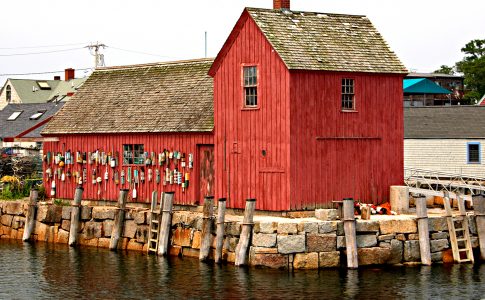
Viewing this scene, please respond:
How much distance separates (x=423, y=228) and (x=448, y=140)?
17.7 meters

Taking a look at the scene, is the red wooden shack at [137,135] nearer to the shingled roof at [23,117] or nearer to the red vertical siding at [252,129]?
the red vertical siding at [252,129]

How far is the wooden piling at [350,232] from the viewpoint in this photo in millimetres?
30375

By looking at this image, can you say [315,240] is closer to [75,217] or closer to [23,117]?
[75,217]

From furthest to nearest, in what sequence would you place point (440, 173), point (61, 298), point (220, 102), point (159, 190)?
point (440, 173), point (159, 190), point (220, 102), point (61, 298)

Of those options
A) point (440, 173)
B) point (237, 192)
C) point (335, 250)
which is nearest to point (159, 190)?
point (237, 192)

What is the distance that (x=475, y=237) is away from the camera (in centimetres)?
3300

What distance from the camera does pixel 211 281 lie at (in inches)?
1157

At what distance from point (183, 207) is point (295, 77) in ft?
24.0

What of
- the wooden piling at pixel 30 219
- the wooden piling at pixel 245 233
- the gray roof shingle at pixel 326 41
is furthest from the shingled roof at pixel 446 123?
the wooden piling at pixel 245 233

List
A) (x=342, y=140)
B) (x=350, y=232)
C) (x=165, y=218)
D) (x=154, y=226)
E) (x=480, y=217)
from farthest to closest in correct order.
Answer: (x=154, y=226) < (x=342, y=140) < (x=165, y=218) < (x=480, y=217) < (x=350, y=232)

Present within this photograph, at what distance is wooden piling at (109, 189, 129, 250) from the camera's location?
119 ft

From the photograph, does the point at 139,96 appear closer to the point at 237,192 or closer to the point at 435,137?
the point at 237,192

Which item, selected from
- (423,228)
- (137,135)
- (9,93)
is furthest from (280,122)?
(9,93)

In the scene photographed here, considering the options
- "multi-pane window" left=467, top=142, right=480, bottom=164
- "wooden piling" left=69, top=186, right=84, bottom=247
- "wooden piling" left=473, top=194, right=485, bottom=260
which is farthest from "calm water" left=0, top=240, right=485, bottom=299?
"multi-pane window" left=467, top=142, right=480, bottom=164
